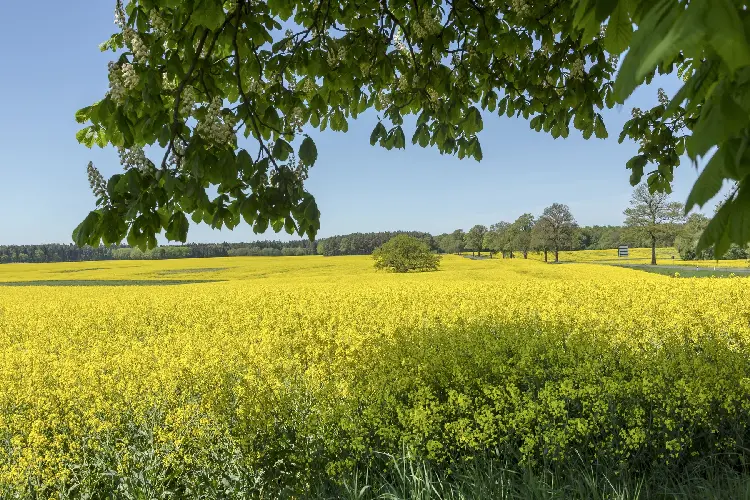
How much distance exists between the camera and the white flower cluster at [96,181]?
2.61 meters

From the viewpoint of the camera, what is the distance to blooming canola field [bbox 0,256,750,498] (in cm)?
416

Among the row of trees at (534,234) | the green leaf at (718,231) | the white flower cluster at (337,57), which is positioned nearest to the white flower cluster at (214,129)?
the white flower cluster at (337,57)

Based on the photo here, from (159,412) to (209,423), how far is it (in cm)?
79

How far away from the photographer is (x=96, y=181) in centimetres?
263

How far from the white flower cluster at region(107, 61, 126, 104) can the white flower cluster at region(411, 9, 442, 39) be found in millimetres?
3001

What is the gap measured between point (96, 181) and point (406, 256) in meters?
35.0

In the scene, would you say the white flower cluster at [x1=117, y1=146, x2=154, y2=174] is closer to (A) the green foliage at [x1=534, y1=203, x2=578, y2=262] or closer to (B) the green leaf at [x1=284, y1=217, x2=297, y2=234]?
(B) the green leaf at [x1=284, y1=217, x2=297, y2=234]

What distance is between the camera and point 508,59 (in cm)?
570

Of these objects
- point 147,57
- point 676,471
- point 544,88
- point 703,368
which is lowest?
point 676,471

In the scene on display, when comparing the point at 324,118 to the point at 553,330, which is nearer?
the point at 324,118

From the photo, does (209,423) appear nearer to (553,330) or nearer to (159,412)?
(159,412)

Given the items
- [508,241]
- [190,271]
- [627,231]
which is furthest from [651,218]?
[190,271]

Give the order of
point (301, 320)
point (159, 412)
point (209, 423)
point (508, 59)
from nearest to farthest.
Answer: point (209, 423) → point (159, 412) → point (508, 59) → point (301, 320)

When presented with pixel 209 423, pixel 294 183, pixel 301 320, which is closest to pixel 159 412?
pixel 209 423
